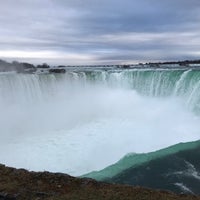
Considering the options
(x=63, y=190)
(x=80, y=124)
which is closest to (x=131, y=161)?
(x=63, y=190)

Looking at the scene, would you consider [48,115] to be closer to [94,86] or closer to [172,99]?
[94,86]

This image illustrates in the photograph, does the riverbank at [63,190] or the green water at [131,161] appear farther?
the green water at [131,161]

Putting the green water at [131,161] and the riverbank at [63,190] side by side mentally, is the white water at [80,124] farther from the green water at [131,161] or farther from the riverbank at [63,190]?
the riverbank at [63,190]

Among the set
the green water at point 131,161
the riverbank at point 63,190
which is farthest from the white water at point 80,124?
the riverbank at point 63,190

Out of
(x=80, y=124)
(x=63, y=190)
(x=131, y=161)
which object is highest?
(x=63, y=190)

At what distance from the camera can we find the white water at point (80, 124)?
45.2ft

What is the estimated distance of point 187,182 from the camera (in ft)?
32.4

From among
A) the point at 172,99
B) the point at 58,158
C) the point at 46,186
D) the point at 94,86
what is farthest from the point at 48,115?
the point at 46,186

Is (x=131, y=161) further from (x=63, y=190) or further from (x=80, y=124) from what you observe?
(x=80, y=124)

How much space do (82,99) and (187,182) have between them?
1676 centimetres

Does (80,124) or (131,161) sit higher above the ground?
(131,161)

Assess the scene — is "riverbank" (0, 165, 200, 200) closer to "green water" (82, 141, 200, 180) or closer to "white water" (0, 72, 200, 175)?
"green water" (82, 141, 200, 180)

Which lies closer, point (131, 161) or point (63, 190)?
point (63, 190)

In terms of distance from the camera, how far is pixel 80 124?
20875 mm
